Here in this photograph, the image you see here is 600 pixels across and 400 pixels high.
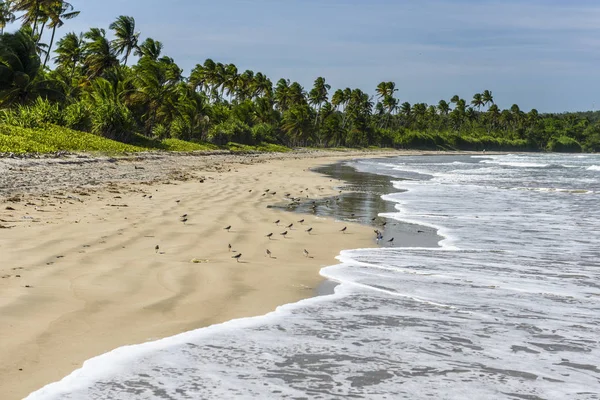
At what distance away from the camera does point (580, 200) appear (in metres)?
19.8

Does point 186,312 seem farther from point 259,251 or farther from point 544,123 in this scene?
point 544,123

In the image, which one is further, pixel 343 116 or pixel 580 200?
pixel 343 116

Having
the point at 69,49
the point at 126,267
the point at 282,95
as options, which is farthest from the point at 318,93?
the point at 126,267

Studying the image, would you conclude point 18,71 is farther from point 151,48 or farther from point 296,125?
point 296,125

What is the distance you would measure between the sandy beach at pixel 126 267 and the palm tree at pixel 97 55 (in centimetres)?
4071

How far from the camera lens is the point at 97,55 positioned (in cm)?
5231

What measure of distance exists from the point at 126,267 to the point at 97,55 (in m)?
50.1

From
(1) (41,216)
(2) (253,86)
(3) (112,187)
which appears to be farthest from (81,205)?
(2) (253,86)

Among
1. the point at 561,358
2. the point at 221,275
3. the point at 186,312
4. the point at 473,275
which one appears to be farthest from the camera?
the point at 473,275

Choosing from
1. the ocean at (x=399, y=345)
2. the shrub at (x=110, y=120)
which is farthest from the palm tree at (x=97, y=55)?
the ocean at (x=399, y=345)

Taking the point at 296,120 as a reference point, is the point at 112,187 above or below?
below

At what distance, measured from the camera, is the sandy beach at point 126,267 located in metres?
4.25

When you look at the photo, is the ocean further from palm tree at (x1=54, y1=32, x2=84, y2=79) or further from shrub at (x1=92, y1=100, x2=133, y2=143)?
palm tree at (x1=54, y1=32, x2=84, y2=79)

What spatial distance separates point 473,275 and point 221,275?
3.10 m
